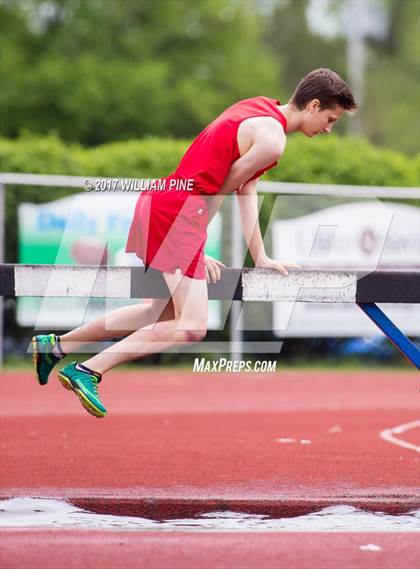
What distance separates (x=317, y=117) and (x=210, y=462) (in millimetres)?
2448

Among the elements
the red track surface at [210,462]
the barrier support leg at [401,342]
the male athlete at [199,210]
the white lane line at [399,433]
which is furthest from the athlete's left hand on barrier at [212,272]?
the white lane line at [399,433]

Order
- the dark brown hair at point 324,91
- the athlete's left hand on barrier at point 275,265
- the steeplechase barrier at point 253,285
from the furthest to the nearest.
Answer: the dark brown hair at point 324,91 → the athlete's left hand on barrier at point 275,265 → the steeplechase barrier at point 253,285

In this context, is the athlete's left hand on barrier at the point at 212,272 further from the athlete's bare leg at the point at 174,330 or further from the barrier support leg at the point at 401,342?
the barrier support leg at the point at 401,342

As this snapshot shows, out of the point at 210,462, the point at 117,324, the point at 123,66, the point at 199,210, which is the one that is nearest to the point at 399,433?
the point at 210,462

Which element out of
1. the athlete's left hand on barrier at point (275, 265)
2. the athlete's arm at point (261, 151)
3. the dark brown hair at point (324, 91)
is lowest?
the athlete's left hand on barrier at point (275, 265)

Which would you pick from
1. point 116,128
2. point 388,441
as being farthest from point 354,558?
point 116,128

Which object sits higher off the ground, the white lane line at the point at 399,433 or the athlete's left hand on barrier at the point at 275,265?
the athlete's left hand on barrier at the point at 275,265

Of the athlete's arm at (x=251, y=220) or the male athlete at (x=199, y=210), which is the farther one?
the athlete's arm at (x=251, y=220)

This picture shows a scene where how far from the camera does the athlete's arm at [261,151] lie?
227 inches

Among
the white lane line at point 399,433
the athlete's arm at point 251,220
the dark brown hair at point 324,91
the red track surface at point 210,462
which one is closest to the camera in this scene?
the red track surface at point 210,462

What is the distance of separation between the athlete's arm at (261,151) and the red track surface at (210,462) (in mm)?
1654

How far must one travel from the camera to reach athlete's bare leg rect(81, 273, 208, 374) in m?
5.75

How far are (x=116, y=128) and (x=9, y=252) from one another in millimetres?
20489

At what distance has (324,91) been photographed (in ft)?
19.5
